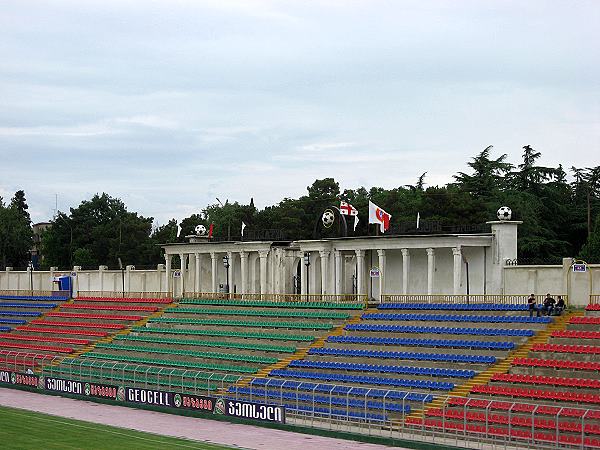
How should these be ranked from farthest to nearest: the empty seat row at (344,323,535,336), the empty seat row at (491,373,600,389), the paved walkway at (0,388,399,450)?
1. the empty seat row at (344,323,535,336)
2. the paved walkway at (0,388,399,450)
3. the empty seat row at (491,373,600,389)

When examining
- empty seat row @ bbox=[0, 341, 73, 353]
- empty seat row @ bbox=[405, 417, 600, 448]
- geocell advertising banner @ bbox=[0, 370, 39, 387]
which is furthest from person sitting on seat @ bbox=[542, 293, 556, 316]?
empty seat row @ bbox=[0, 341, 73, 353]

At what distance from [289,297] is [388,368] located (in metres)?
20.9

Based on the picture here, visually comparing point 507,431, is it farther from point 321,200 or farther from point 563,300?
A: point 321,200

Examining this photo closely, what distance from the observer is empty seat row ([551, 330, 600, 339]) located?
4782 centimetres

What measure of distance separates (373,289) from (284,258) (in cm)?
936

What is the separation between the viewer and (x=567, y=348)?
47.3 meters

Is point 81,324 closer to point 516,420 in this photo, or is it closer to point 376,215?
point 376,215

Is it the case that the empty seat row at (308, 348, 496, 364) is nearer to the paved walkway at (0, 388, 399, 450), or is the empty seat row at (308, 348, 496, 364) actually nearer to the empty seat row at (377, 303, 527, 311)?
the empty seat row at (377, 303, 527, 311)

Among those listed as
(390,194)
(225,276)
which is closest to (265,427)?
(225,276)

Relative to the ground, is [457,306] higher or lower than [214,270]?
lower

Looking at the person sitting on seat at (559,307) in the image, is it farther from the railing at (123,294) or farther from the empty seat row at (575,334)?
the railing at (123,294)

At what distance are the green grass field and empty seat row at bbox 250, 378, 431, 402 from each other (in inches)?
274

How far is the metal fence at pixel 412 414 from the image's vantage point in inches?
1522

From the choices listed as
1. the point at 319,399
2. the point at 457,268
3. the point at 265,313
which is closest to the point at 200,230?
the point at 265,313
